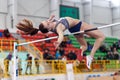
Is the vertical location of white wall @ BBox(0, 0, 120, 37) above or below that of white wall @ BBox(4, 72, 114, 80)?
above

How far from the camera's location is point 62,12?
60.5ft

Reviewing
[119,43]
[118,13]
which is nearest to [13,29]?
[119,43]

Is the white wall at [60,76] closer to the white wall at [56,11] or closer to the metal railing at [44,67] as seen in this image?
the metal railing at [44,67]

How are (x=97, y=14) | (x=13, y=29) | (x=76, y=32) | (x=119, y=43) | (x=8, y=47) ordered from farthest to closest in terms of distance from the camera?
(x=97, y=14) → (x=119, y=43) → (x=13, y=29) → (x=8, y=47) → (x=76, y=32)

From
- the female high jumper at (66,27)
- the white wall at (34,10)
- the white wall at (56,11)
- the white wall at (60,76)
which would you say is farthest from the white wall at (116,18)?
the female high jumper at (66,27)

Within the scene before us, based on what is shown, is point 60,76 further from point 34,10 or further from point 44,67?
point 34,10

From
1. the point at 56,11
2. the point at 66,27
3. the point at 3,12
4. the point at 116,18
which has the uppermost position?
the point at 56,11

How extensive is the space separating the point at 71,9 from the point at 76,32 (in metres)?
14.3

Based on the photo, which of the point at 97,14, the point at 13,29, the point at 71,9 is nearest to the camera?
the point at 13,29

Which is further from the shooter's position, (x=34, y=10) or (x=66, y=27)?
(x=34, y=10)

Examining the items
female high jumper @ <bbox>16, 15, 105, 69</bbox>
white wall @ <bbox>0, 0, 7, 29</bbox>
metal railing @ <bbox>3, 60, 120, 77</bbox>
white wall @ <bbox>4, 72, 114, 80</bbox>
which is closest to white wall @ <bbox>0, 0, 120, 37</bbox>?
white wall @ <bbox>0, 0, 7, 29</bbox>

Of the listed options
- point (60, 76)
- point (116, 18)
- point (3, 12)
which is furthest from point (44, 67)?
point (116, 18)

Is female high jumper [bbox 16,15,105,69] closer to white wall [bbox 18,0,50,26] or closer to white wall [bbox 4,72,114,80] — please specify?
white wall [bbox 4,72,114,80]

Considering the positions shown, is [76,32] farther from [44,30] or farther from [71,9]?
[71,9]
